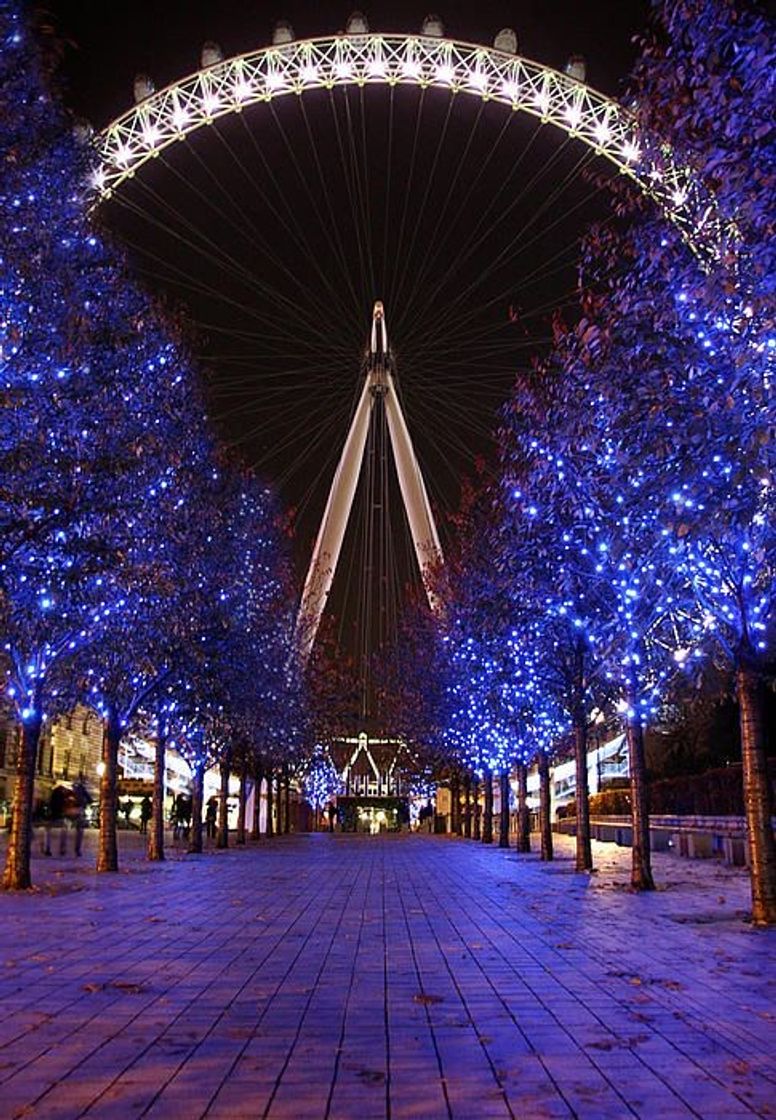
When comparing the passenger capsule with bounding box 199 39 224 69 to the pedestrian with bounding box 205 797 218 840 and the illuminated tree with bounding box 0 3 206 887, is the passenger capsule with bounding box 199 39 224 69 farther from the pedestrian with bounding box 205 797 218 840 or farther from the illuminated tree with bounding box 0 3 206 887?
the pedestrian with bounding box 205 797 218 840

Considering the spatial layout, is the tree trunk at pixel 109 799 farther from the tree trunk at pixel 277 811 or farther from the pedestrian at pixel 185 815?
Answer: the tree trunk at pixel 277 811

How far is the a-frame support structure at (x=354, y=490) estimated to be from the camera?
49000mm

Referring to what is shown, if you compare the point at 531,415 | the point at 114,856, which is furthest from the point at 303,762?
the point at 531,415

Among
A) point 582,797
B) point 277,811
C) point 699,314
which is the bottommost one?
point 277,811

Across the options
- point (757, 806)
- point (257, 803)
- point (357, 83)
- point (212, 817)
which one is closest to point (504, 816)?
point (257, 803)

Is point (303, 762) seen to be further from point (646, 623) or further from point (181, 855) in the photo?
point (646, 623)

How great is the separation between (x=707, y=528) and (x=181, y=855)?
26763 mm

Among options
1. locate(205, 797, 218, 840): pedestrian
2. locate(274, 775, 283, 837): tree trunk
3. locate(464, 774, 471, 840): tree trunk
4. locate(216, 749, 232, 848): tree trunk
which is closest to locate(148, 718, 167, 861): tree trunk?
locate(216, 749, 232, 848): tree trunk

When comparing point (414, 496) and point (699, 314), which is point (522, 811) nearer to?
point (414, 496)

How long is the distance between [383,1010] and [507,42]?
2914 cm

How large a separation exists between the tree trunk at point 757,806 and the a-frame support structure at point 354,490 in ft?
108

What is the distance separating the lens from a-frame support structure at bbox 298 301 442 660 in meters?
49.0

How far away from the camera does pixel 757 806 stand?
15.0 meters

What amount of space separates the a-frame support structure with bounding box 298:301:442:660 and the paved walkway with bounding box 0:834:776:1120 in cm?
3233
